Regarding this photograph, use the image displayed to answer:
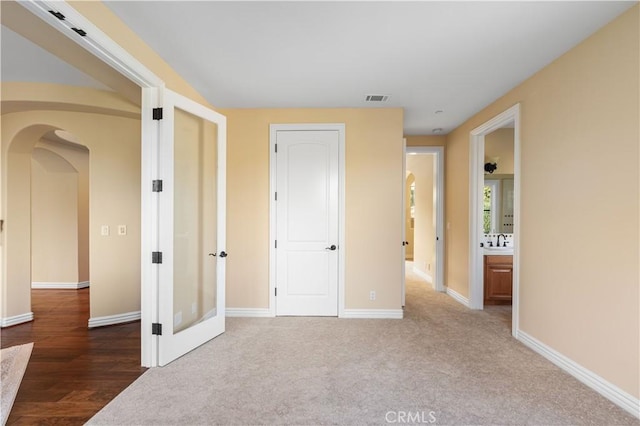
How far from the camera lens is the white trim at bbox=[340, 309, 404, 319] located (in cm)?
352

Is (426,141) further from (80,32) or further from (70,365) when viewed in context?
(70,365)

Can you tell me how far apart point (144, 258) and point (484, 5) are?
3.06 m

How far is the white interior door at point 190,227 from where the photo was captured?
240cm

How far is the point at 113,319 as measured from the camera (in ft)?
11.0

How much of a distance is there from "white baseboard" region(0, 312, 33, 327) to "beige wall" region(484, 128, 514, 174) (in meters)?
6.57

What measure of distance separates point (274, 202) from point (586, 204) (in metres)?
2.95

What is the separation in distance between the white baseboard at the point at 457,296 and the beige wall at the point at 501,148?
203cm

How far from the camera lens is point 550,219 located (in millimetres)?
2520

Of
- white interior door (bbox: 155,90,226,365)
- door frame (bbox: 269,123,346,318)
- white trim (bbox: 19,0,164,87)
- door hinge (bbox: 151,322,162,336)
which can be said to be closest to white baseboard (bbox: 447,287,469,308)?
door frame (bbox: 269,123,346,318)

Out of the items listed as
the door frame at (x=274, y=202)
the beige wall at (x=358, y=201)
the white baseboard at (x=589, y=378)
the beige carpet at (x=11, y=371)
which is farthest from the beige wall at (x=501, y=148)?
the beige carpet at (x=11, y=371)

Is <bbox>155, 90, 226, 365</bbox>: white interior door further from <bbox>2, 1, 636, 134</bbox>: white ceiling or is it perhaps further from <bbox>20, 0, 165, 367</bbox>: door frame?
<bbox>2, 1, 636, 134</bbox>: white ceiling

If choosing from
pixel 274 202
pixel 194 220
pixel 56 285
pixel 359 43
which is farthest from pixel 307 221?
pixel 56 285

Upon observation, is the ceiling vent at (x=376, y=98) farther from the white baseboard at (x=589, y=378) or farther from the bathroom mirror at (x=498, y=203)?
the white baseboard at (x=589, y=378)

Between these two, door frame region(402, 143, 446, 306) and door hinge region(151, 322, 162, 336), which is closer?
door hinge region(151, 322, 162, 336)
